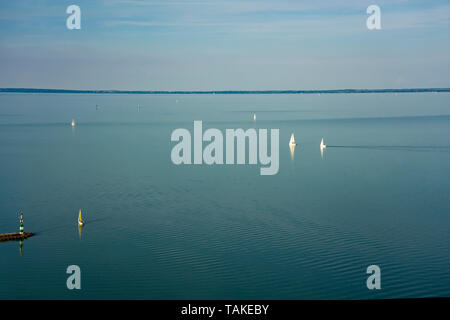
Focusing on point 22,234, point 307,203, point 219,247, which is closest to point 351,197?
point 307,203

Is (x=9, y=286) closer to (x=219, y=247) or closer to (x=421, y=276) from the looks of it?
(x=219, y=247)

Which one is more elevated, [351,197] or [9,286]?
[351,197]

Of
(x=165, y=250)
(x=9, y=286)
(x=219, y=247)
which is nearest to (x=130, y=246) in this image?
(x=165, y=250)

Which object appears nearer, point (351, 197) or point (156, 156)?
point (351, 197)
